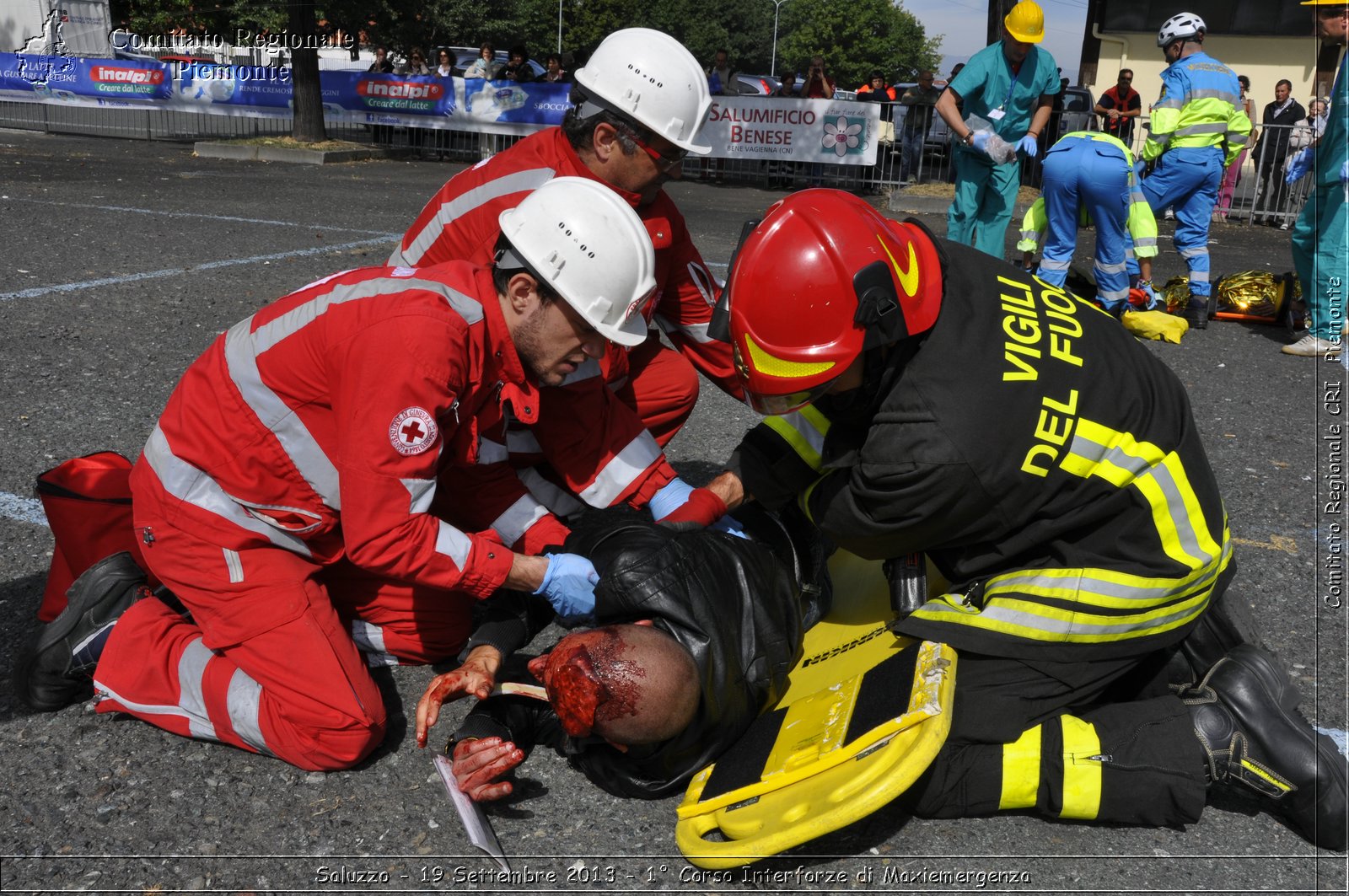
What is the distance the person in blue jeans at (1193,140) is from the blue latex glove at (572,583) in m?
6.24

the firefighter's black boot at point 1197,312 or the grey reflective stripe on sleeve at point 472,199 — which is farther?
the firefighter's black boot at point 1197,312

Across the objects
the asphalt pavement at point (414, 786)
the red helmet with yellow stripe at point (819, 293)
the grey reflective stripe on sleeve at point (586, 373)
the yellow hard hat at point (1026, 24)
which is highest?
the yellow hard hat at point (1026, 24)

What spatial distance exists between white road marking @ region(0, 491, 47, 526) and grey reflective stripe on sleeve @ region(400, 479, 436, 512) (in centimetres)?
180

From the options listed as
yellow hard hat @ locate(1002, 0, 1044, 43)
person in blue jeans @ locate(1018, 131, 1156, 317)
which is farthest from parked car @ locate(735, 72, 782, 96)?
person in blue jeans @ locate(1018, 131, 1156, 317)

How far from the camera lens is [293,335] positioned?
2.51 metres

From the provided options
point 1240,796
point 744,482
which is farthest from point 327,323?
point 1240,796

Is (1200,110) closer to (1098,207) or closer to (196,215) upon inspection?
(1098,207)

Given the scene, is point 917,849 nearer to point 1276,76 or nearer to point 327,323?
point 327,323

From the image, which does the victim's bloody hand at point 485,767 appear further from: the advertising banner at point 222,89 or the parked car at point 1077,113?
the advertising banner at point 222,89

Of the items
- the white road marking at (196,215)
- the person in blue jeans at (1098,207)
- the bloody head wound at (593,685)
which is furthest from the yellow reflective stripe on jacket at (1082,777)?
the white road marking at (196,215)


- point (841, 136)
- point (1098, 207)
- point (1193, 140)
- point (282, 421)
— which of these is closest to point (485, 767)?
point (282, 421)

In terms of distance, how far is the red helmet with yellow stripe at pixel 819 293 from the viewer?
2.19m

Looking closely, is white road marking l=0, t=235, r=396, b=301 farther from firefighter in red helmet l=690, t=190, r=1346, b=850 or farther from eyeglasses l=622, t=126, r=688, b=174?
firefighter in red helmet l=690, t=190, r=1346, b=850

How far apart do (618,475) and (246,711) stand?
126 cm
